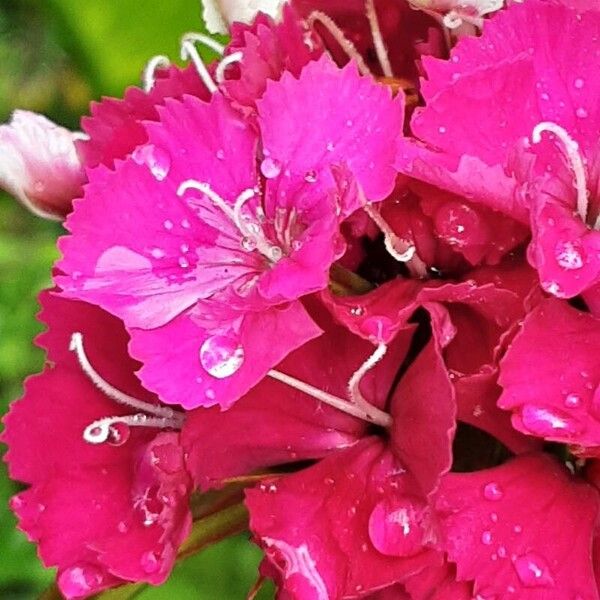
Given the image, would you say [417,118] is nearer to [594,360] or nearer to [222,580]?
[594,360]

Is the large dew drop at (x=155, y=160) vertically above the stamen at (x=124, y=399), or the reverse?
the large dew drop at (x=155, y=160)

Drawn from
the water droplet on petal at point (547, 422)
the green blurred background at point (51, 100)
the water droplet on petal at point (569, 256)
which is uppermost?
the water droplet on petal at point (569, 256)

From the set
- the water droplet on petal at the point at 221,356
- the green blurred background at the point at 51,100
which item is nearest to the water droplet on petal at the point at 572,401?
the water droplet on petal at the point at 221,356

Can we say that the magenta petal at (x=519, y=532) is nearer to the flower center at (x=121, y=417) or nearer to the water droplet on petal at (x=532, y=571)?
the water droplet on petal at (x=532, y=571)

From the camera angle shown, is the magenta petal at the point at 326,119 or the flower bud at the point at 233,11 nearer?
the magenta petal at the point at 326,119

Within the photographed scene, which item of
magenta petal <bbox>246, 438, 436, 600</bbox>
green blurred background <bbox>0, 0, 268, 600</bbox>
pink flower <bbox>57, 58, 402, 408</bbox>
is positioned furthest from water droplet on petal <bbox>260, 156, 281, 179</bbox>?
green blurred background <bbox>0, 0, 268, 600</bbox>

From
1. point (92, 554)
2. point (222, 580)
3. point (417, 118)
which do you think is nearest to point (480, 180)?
point (417, 118)
